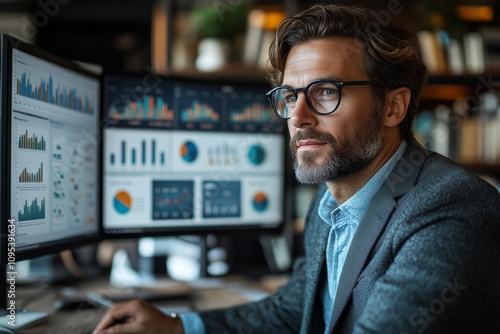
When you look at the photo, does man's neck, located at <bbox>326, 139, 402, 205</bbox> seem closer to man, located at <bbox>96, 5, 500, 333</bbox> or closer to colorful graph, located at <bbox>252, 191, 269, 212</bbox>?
man, located at <bbox>96, 5, 500, 333</bbox>

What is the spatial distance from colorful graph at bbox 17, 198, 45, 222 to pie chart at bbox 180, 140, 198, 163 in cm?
47

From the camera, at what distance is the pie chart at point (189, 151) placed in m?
1.43

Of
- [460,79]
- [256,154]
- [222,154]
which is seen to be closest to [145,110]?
[222,154]

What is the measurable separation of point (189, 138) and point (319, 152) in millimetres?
553

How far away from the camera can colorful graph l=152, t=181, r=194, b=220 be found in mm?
1397

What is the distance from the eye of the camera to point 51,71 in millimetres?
1102

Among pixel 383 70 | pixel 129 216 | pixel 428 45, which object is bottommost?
pixel 129 216

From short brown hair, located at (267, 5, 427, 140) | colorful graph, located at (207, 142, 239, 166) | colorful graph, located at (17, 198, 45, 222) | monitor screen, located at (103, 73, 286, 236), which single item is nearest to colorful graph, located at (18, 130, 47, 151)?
colorful graph, located at (17, 198, 45, 222)

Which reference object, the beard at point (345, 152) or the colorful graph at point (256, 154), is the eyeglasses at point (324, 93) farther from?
the colorful graph at point (256, 154)

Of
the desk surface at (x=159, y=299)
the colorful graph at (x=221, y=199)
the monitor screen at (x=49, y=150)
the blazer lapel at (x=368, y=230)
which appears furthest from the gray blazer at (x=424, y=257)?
the monitor screen at (x=49, y=150)

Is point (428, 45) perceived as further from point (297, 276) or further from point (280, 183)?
point (297, 276)

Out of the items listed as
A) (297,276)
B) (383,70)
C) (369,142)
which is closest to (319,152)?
(369,142)

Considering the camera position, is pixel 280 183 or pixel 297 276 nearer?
pixel 297 276

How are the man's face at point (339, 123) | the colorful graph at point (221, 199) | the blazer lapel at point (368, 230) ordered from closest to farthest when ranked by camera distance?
the blazer lapel at point (368, 230), the man's face at point (339, 123), the colorful graph at point (221, 199)
